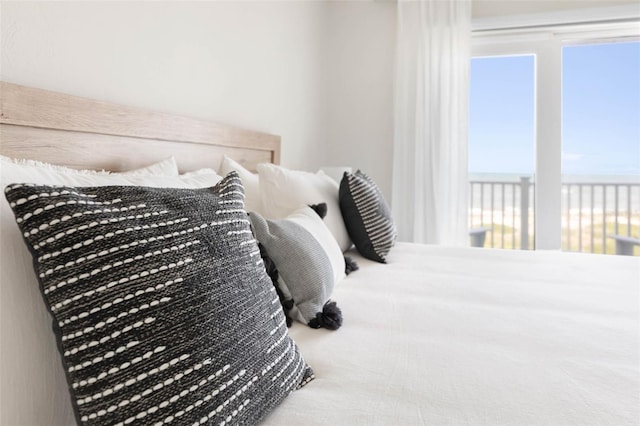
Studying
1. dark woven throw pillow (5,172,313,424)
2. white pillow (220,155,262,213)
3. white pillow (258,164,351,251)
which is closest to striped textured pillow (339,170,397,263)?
white pillow (258,164,351,251)

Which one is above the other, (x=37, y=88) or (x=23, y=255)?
(x=37, y=88)

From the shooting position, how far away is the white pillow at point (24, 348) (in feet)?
1.83

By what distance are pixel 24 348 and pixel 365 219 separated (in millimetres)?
1332

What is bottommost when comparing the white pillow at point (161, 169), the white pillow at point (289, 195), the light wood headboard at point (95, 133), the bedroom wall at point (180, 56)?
the white pillow at point (289, 195)

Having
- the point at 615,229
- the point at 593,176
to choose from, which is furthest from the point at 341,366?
the point at 615,229

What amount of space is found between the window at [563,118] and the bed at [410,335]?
1.41 m

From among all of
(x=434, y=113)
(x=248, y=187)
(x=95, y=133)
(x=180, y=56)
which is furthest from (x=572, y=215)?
(x=95, y=133)

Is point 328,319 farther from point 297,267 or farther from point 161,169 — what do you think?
point 161,169

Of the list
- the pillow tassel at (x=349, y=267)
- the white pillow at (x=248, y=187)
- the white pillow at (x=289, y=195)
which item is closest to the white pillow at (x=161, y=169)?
the white pillow at (x=248, y=187)

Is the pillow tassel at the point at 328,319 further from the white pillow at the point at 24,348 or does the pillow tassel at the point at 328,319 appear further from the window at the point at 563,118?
the window at the point at 563,118

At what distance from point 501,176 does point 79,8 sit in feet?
9.20

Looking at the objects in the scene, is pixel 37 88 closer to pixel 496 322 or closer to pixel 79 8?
pixel 79 8

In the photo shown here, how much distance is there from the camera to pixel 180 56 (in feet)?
4.95

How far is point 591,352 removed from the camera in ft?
2.95
